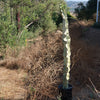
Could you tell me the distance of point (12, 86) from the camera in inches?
226

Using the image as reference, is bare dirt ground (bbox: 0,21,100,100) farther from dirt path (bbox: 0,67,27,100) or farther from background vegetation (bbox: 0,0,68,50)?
background vegetation (bbox: 0,0,68,50)

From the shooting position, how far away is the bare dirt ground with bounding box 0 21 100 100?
181 inches

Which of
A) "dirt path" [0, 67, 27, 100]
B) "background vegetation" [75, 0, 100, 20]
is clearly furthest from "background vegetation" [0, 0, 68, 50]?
"background vegetation" [75, 0, 100, 20]

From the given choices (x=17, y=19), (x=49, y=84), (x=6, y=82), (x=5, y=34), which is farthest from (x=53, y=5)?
(x=49, y=84)

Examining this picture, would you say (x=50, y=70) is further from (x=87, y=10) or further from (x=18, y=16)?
(x=87, y=10)

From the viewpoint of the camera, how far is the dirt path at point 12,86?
195 inches

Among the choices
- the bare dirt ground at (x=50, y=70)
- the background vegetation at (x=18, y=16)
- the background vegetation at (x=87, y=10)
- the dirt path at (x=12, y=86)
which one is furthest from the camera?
the background vegetation at (x=87, y=10)

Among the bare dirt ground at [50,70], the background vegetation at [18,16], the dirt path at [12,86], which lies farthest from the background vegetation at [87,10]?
the dirt path at [12,86]

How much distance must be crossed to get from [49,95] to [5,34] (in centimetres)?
556

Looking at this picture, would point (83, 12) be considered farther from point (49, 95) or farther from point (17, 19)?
point (49, 95)

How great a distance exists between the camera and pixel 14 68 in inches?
318

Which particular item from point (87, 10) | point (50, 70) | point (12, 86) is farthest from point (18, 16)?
point (87, 10)

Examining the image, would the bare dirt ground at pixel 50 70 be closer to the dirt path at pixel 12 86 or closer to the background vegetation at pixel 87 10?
the dirt path at pixel 12 86

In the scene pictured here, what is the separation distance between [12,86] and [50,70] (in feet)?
5.61
